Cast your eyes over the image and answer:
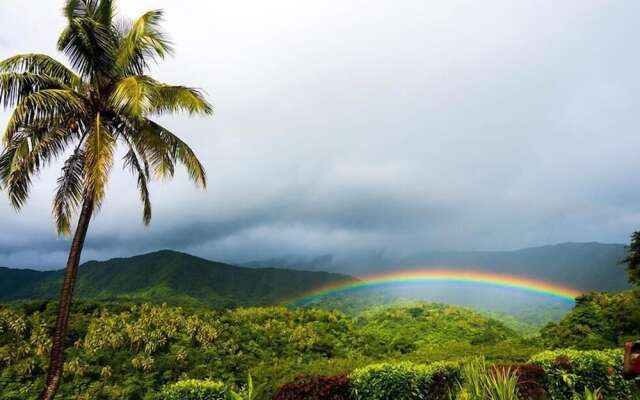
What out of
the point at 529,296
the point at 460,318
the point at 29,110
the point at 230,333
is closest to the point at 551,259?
the point at 529,296

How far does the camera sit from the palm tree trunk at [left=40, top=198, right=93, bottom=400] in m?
9.70

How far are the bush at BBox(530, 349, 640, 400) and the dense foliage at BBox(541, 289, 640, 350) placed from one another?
40.2ft

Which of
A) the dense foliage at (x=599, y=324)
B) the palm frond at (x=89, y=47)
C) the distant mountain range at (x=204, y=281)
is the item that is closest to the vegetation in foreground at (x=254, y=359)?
the dense foliage at (x=599, y=324)

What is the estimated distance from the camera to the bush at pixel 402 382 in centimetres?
928

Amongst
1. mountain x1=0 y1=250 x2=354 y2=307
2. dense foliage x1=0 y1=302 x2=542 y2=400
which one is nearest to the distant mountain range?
mountain x1=0 y1=250 x2=354 y2=307

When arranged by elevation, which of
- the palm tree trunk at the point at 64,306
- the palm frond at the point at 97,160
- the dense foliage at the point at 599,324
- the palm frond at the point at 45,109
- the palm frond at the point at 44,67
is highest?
the palm frond at the point at 44,67

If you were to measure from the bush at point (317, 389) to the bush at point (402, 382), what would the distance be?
0.23 metres

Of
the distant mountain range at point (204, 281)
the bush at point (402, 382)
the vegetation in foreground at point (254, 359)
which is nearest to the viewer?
the bush at point (402, 382)

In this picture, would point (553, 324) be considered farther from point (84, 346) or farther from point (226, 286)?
point (226, 286)

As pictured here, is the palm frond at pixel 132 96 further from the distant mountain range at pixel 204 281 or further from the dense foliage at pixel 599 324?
the distant mountain range at pixel 204 281

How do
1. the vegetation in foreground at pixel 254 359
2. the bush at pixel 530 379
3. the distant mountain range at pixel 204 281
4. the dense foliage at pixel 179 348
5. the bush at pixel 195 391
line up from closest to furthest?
1. the bush at pixel 195 391
2. the vegetation in foreground at pixel 254 359
3. the bush at pixel 530 379
4. the dense foliage at pixel 179 348
5. the distant mountain range at pixel 204 281

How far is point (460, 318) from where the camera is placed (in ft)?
118

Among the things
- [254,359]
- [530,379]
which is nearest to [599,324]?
[530,379]

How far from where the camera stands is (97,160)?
10477 millimetres
